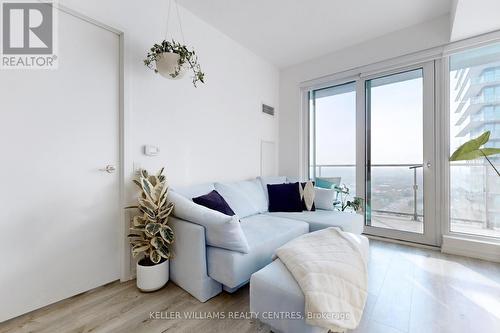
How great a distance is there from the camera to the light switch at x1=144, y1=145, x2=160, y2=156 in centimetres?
206

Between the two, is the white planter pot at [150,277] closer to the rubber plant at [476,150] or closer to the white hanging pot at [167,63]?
the white hanging pot at [167,63]

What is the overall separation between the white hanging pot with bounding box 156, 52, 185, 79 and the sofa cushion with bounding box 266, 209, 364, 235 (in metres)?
1.89

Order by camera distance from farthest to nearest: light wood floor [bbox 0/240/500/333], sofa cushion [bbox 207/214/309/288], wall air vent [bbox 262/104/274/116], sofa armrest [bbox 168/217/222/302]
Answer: wall air vent [bbox 262/104/274/116], sofa armrest [bbox 168/217/222/302], sofa cushion [bbox 207/214/309/288], light wood floor [bbox 0/240/500/333]

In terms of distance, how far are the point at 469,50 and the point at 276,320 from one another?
346 centimetres

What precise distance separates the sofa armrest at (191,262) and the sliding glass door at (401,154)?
98.4 inches

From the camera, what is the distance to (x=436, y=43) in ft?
A: 8.61

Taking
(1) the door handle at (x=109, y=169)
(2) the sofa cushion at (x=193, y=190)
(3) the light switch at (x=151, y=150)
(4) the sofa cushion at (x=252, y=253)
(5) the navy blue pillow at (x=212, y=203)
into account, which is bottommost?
(4) the sofa cushion at (x=252, y=253)

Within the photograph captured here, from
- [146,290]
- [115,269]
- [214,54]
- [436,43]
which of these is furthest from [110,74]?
[436,43]

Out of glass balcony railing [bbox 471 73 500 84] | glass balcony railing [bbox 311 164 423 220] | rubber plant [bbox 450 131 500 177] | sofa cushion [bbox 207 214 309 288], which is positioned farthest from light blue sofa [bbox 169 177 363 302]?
glass balcony railing [bbox 471 73 500 84]

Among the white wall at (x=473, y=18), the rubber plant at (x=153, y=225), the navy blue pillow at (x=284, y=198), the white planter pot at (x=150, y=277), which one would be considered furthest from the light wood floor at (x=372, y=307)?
the white wall at (x=473, y=18)

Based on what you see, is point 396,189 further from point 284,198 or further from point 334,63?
point 334,63

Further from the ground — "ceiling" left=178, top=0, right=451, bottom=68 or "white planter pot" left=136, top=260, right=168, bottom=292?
"ceiling" left=178, top=0, right=451, bottom=68

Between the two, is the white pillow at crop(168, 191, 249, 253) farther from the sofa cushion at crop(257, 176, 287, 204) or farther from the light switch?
the sofa cushion at crop(257, 176, 287, 204)

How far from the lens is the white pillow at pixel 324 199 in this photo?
293cm
